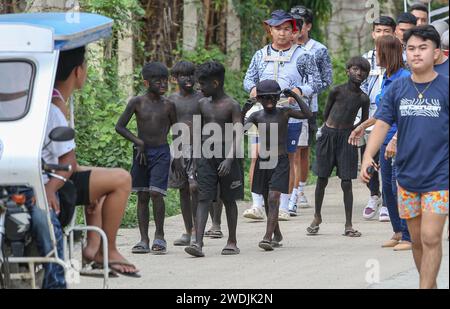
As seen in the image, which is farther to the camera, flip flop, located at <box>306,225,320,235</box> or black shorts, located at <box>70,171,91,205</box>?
flip flop, located at <box>306,225,320,235</box>

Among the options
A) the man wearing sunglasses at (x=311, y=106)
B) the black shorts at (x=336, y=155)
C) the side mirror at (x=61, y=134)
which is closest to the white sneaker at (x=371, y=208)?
the man wearing sunglasses at (x=311, y=106)

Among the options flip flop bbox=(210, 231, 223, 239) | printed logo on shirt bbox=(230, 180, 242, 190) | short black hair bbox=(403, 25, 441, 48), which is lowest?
flip flop bbox=(210, 231, 223, 239)

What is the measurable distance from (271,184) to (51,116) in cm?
335

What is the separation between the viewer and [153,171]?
11062 mm

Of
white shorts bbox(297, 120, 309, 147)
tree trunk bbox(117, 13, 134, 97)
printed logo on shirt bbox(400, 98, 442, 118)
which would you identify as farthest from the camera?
tree trunk bbox(117, 13, 134, 97)

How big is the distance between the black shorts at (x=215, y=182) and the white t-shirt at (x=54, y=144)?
2.58 metres

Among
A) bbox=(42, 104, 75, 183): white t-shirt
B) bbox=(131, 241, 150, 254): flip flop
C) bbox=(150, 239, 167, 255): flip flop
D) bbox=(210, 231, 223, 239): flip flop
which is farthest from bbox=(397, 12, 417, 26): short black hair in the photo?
bbox=(42, 104, 75, 183): white t-shirt

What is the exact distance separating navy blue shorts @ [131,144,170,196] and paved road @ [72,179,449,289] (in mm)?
621

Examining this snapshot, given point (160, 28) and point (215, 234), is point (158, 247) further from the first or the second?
point (160, 28)

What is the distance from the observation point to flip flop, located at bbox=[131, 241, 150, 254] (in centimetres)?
1106

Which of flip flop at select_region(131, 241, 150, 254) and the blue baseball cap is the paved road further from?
the blue baseball cap

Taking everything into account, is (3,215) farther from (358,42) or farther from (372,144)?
(358,42)

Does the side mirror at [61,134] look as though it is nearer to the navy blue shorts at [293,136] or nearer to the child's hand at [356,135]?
the child's hand at [356,135]
